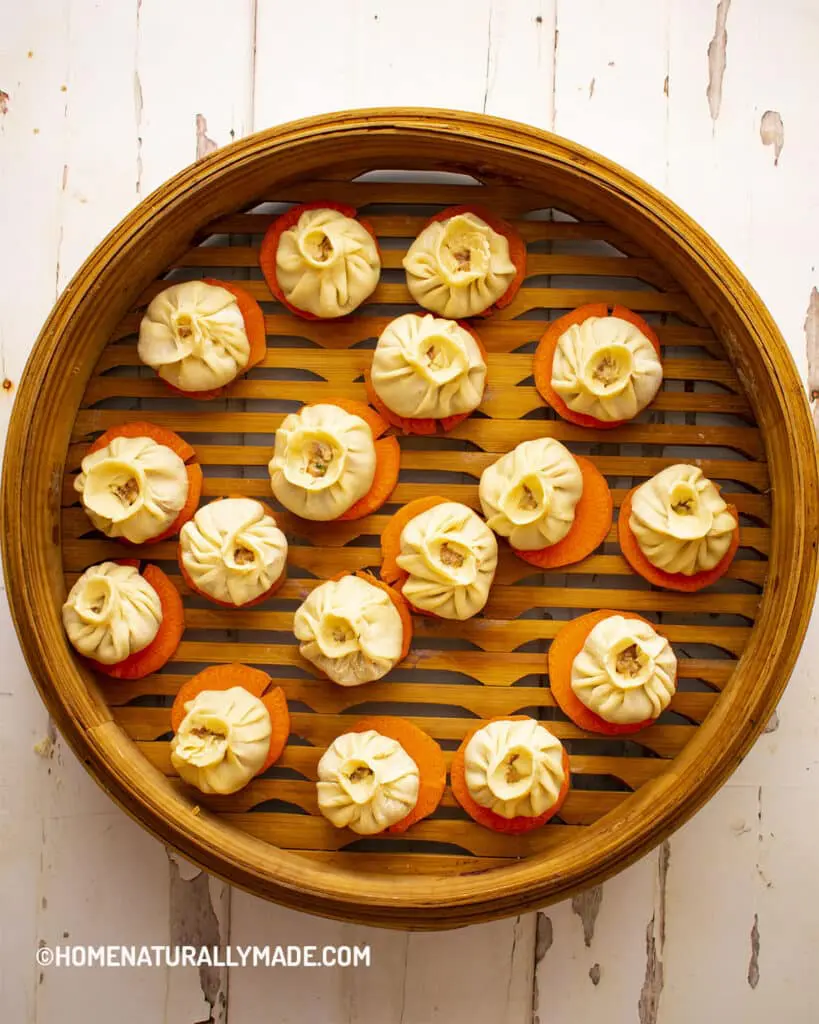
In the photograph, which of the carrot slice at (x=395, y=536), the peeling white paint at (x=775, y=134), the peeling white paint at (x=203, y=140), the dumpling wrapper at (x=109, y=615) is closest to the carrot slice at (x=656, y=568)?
the carrot slice at (x=395, y=536)

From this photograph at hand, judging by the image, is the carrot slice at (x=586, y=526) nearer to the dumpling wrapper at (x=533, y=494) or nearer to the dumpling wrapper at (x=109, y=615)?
the dumpling wrapper at (x=533, y=494)

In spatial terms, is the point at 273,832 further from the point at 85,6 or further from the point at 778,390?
the point at 85,6

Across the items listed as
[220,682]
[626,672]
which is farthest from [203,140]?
[626,672]

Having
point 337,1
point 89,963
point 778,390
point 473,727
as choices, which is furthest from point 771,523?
point 89,963

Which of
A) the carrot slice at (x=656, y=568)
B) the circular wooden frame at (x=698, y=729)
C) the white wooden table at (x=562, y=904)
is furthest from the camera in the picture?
the white wooden table at (x=562, y=904)

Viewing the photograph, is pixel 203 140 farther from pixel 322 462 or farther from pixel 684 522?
pixel 684 522

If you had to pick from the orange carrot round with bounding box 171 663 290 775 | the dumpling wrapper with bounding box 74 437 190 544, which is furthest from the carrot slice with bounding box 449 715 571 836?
the dumpling wrapper with bounding box 74 437 190 544
